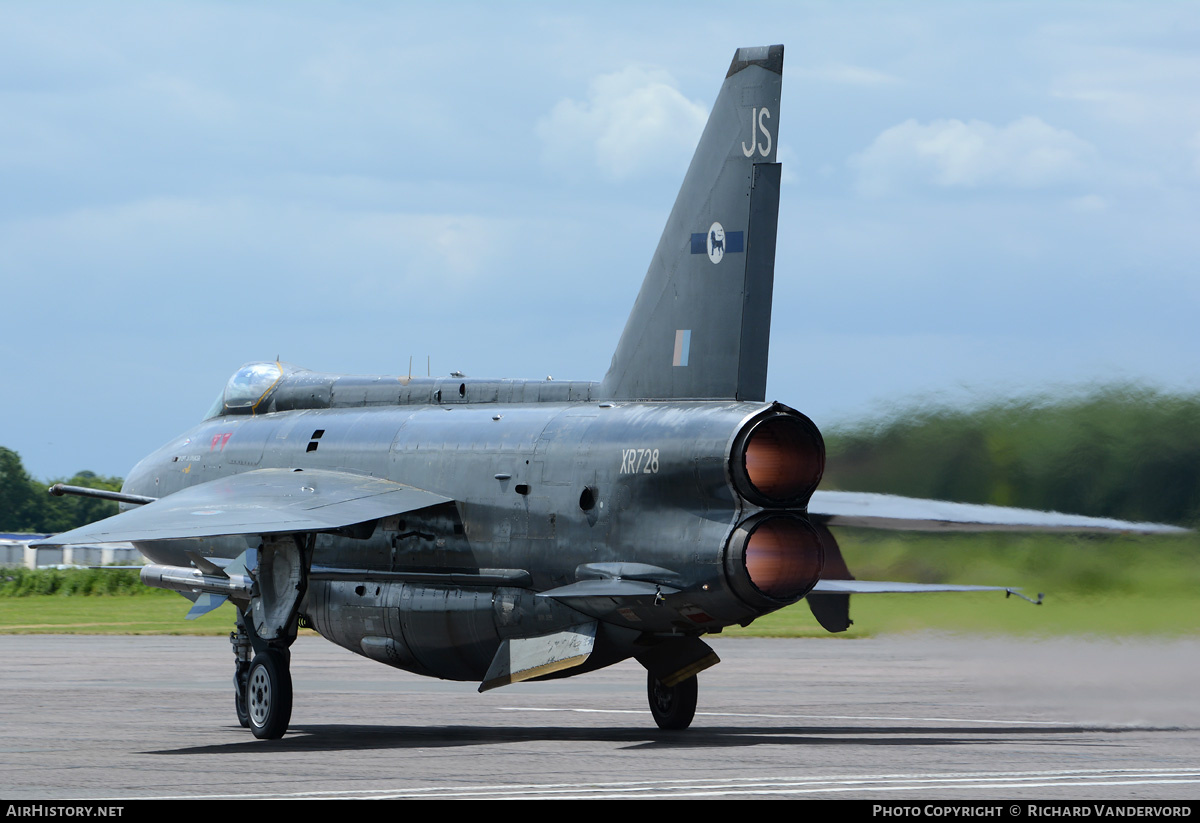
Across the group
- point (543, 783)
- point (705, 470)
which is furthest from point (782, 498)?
point (543, 783)

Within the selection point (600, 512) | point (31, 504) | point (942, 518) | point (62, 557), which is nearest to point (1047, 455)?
point (942, 518)

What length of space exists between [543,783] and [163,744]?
5497 mm

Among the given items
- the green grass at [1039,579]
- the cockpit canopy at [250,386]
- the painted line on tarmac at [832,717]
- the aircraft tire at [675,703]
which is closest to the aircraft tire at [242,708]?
the painted line on tarmac at [832,717]

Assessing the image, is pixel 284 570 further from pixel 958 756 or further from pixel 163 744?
pixel 958 756

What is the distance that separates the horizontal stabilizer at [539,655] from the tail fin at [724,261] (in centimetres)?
264

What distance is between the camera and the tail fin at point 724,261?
16.7 metres

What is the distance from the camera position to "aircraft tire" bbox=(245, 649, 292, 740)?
17.6m

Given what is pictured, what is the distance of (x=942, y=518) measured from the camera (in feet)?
58.5

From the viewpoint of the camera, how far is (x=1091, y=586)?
20.2 metres

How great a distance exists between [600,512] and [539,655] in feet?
5.42

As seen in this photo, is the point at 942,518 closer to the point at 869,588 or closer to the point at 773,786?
the point at 869,588

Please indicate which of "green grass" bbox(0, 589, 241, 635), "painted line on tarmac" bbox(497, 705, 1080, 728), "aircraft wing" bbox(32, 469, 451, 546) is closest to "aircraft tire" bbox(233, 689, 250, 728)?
"aircraft wing" bbox(32, 469, 451, 546)

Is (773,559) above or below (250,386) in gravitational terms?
below

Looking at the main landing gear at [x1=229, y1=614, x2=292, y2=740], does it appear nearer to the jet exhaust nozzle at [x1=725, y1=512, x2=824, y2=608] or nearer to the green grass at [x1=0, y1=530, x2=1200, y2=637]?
the jet exhaust nozzle at [x1=725, y1=512, x2=824, y2=608]
